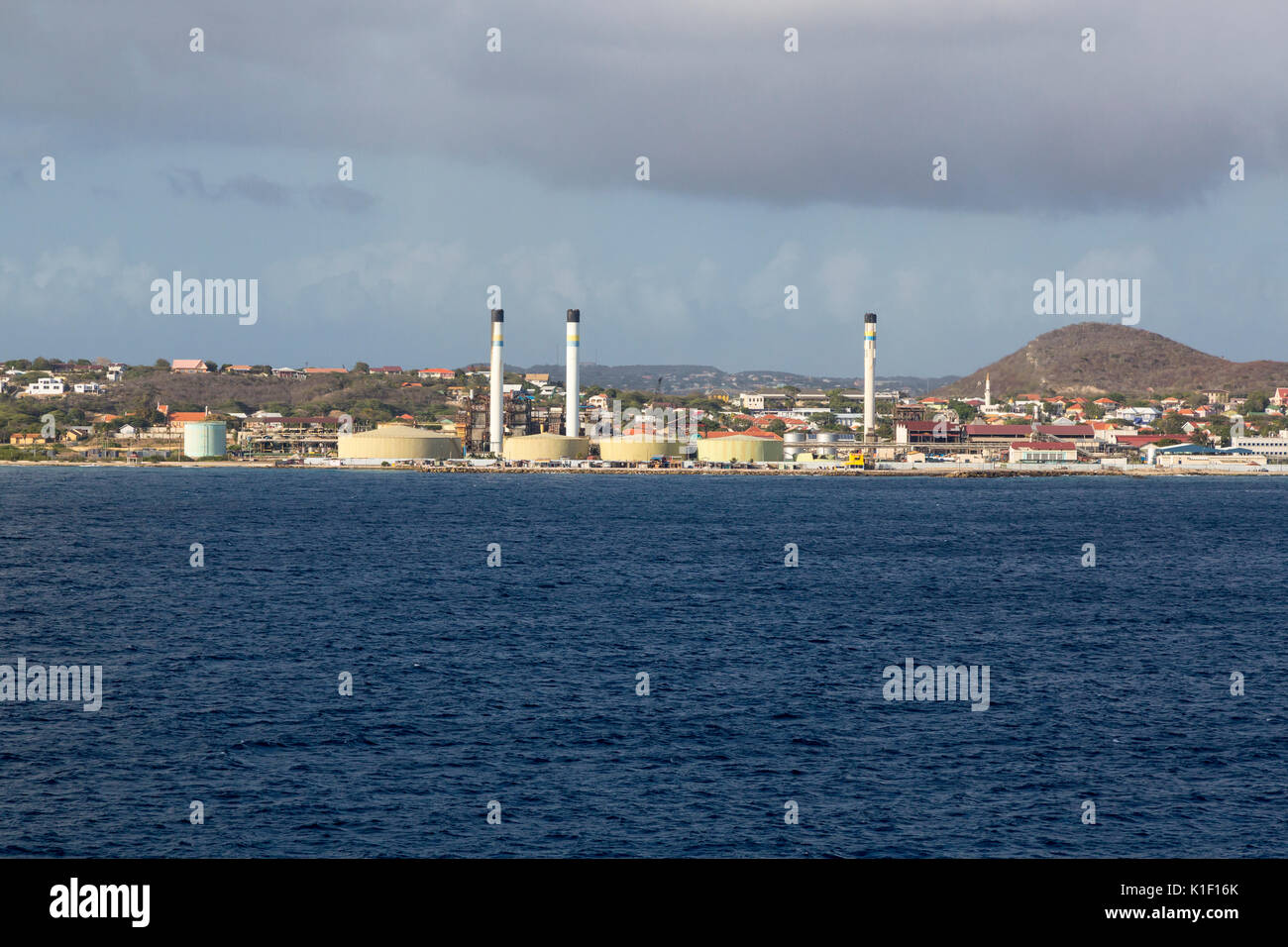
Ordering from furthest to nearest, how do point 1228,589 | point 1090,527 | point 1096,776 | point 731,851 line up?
1. point 1090,527
2. point 1228,589
3. point 1096,776
4. point 731,851

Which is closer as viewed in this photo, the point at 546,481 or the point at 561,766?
the point at 561,766
